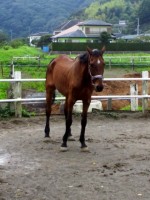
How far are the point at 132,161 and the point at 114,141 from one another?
177 cm

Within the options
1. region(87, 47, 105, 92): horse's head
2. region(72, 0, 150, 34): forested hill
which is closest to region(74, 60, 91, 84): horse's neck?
region(87, 47, 105, 92): horse's head

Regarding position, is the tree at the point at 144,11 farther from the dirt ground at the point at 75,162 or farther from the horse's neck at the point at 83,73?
the horse's neck at the point at 83,73

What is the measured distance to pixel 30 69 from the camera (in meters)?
34.2

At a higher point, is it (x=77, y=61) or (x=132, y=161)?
(x=77, y=61)

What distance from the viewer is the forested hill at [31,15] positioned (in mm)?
140000

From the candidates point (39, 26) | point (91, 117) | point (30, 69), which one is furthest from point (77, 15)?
point (91, 117)

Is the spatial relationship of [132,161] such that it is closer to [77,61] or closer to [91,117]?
[77,61]

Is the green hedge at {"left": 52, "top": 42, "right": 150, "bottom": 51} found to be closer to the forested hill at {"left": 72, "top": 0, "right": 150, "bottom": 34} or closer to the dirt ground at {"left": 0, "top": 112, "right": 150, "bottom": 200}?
the dirt ground at {"left": 0, "top": 112, "right": 150, "bottom": 200}

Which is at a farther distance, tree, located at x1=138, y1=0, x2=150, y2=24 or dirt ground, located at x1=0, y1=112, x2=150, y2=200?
tree, located at x1=138, y1=0, x2=150, y2=24

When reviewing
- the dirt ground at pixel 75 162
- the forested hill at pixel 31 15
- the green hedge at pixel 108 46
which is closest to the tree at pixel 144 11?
the forested hill at pixel 31 15

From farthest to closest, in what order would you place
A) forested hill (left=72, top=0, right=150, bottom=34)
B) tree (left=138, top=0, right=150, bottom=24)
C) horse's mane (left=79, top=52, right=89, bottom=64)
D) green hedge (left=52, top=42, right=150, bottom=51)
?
forested hill (left=72, top=0, right=150, bottom=34)
tree (left=138, top=0, right=150, bottom=24)
green hedge (left=52, top=42, right=150, bottom=51)
horse's mane (left=79, top=52, right=89, bottom=64)

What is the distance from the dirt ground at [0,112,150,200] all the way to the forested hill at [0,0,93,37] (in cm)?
12740

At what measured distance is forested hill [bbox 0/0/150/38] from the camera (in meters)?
138

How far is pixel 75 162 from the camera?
689cm
